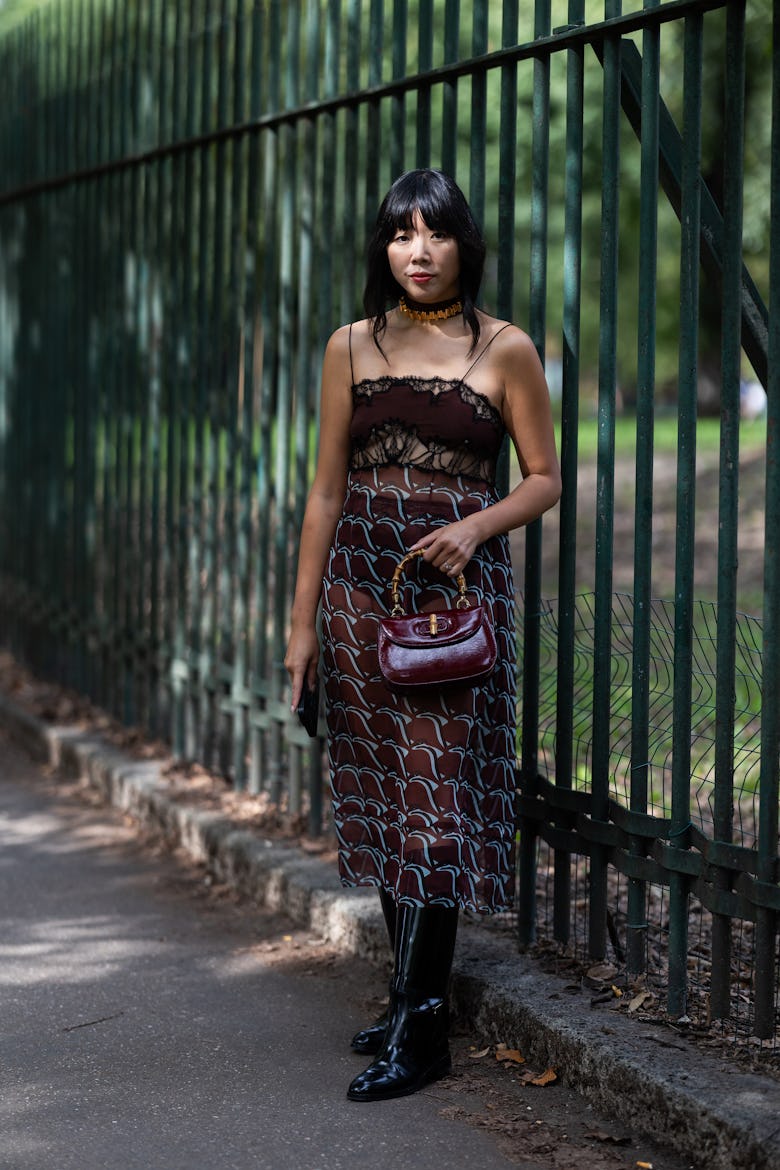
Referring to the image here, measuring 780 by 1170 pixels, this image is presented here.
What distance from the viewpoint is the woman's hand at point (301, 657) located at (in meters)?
3.76

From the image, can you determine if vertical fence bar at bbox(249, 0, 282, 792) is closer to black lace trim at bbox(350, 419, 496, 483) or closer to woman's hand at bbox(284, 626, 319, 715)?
woman's hand at bbox(284, 626, 319, 715)

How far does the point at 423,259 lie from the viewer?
344 centimetres

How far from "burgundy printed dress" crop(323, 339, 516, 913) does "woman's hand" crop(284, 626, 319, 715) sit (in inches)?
3.9

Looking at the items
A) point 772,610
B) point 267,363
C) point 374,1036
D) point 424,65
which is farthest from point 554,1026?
point 267,363

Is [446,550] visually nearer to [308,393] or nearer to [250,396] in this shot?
[308,393]

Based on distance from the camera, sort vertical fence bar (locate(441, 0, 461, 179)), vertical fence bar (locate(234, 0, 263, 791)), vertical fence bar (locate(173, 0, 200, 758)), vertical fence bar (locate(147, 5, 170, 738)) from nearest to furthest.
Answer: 1. vertical fence bar (locate(441, 0, 461, 179))
2. vertical fence bar (locate(234, 0, 263, 791))
3. vertical fence bar (locate(173, 0, 200, 758))
4. vertical fence bar (locate(147, 5, 170, 738))

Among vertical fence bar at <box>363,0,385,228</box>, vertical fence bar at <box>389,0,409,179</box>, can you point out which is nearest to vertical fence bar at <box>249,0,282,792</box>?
vertical fence bar at <box>363,0,385,228</box>

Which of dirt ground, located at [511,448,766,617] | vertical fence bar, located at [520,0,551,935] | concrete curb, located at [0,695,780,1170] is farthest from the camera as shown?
dirt ground, located at [511,448,766,617]

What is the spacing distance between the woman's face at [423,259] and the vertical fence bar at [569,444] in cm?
45

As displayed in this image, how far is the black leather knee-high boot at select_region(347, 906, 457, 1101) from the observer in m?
3.44

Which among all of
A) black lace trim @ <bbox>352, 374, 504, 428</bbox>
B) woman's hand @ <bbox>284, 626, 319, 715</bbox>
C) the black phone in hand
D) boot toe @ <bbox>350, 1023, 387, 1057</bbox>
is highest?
black lace trim @ <bbox>352, 374, 504, 428</bbox>

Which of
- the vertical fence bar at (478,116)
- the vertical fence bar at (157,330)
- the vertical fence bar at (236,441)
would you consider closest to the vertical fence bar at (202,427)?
the vertical fence bar at (236,441)

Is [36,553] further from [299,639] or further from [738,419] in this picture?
[738,419]

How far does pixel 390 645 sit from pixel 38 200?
5197mm
